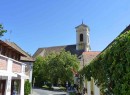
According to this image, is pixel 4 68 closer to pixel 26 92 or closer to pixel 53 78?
pixel 26 92

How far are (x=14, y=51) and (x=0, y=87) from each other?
816 centimetres

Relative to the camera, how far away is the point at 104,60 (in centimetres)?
1018

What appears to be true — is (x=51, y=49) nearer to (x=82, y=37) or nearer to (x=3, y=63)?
(x=82, y=37)

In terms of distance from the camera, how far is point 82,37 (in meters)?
94.1

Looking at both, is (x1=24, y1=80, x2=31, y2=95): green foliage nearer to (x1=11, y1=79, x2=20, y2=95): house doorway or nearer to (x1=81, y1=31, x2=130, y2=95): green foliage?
(x1=11, y1=79, x2=20, y2=95): house doorway

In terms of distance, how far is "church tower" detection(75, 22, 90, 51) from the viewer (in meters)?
93.5

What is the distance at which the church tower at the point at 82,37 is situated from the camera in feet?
307

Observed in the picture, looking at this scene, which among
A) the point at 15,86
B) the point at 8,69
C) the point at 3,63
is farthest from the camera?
the point at 15,86

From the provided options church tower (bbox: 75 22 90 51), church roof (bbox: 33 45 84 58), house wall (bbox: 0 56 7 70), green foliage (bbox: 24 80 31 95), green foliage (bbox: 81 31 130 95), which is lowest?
green foliage (bbox: 24 80 31 95)

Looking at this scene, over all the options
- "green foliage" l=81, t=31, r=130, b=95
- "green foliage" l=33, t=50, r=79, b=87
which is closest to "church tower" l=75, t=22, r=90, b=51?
"green foliage" l=33, t=50, r=79, b=87

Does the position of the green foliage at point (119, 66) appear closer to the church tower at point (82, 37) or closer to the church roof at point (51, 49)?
the church tower at point (82, 37)

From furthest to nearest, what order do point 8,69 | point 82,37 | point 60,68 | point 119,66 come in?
1. point 82,37
2. point 60,68
3. point 8,69
4. point 119,66

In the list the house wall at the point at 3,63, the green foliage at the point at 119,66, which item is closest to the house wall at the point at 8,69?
the house wall at the point at 3,63

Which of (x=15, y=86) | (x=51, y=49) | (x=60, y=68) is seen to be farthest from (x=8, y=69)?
(x=51, y=49)
